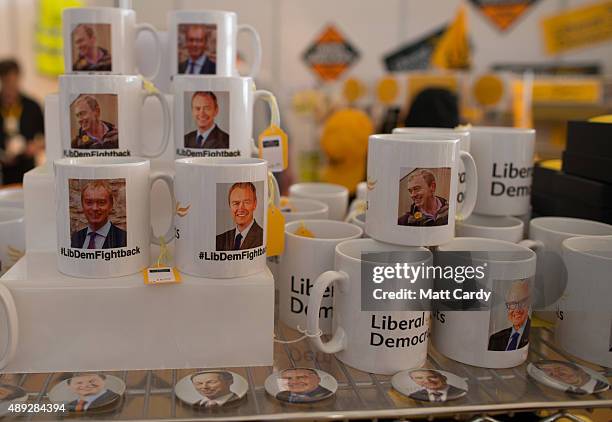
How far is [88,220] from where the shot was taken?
2.88 feet

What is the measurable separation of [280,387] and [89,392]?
231 millimetres

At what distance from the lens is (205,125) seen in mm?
1057

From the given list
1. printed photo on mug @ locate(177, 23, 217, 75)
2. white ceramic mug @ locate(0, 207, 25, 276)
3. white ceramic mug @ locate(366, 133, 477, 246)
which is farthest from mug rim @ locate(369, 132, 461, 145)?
white ceramic mug @ locate(0, 207, 25, 276)

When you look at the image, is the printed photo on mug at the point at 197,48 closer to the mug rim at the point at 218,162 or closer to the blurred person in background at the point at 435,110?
the mug rim at the point at 218,162

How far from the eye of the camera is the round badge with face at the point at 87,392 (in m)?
0.75

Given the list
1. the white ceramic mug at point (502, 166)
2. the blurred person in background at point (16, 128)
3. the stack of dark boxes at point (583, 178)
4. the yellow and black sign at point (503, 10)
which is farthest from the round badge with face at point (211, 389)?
the yellow and black sign at point (503, 10)

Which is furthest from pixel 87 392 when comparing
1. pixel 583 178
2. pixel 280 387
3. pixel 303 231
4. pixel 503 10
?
pixel 503 10

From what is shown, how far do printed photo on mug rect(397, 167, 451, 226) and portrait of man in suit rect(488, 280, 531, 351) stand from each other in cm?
14

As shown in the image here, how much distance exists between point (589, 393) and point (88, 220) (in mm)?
691

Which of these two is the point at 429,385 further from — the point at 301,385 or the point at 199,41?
the point at 199,41

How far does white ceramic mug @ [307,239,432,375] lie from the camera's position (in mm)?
868

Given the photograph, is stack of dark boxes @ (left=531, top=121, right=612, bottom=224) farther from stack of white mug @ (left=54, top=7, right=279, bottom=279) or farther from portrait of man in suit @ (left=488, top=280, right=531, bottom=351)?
stack of white mug @ (left=54, top=7, right=279, bottom=279)

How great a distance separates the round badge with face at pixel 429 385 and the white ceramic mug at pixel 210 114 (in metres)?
0.46

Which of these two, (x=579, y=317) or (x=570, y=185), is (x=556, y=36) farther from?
(x=579, y=317)
